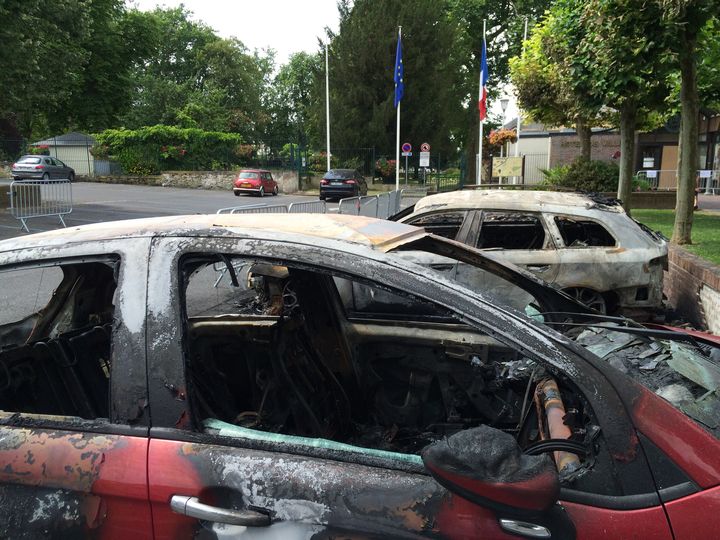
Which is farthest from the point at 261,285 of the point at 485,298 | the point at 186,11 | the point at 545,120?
the point at 186,11

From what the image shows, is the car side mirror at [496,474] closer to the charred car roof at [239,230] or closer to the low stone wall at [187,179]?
the charred car roof at [239,230]

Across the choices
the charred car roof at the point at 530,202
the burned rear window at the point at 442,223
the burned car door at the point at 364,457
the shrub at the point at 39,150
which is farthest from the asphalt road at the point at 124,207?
the burned car door at the point at 364,457

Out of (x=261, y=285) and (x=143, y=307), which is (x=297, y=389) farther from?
(x=261, y=285)

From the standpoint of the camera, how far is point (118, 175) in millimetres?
37562

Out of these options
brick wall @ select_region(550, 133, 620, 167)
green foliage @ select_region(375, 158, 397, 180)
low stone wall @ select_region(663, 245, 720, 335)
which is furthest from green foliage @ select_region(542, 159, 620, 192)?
green foliage @ select_region(375, 158, 397, 180)

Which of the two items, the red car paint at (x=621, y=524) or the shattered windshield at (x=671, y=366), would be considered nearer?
the red car paint at (x=621, y=524)

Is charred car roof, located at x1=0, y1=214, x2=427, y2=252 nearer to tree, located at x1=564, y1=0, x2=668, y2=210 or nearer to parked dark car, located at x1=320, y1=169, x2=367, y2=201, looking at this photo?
tree, located at x1=564, y1=0, x2=668, y2=210

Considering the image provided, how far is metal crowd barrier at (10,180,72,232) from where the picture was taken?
13.4 metres

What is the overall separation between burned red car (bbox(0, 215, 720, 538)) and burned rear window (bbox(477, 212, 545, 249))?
165 inches

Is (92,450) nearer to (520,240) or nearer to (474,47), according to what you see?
(520,240)

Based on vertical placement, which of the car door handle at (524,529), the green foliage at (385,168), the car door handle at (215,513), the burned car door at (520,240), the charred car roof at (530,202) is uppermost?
the green foliage at (385,168)

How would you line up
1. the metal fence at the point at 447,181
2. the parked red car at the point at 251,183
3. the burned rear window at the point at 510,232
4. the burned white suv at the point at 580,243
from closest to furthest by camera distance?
the burned white suv at the point at 580,243, the burned rear window at the point at 510,232, the parked red car at the point at 251,183, the metal fence at the point at 447,181

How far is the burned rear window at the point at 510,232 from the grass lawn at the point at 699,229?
8.66 ft

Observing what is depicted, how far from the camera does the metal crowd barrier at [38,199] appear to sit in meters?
13.4
